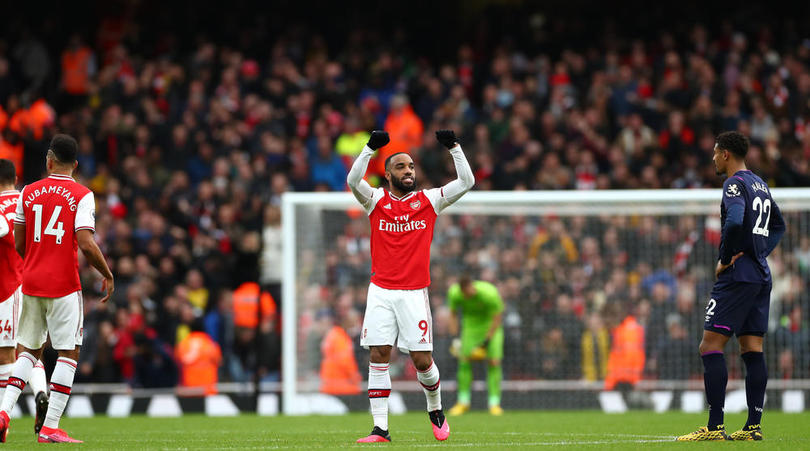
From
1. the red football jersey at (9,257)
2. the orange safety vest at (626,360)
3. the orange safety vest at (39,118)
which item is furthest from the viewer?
the orange safety vest at (39,118)

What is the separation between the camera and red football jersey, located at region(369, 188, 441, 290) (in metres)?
9.55

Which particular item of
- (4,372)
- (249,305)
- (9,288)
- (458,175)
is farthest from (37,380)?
(249,305)

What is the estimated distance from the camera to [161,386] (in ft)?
56.7

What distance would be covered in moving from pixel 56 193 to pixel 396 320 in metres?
2.77

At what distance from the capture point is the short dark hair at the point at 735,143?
30.7 feet

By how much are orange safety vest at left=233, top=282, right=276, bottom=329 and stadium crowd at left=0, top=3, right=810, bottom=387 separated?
0.04 metres

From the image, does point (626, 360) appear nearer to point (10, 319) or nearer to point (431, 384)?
point (431, 384)

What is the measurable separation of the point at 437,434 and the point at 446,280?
7536 millimetres

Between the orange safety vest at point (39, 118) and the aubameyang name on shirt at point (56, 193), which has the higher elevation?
the orange safety vest at point (39, 118)

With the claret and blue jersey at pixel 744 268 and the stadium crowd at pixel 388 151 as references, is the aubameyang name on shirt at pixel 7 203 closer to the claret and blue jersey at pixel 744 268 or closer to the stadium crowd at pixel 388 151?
the claret and blue jersey at pixel 744 268

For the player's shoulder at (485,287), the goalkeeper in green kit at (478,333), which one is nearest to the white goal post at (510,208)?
the goalkeeper in green kit at (478,333)

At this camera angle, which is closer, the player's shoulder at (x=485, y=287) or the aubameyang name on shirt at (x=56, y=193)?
the aubameyang name on shirt at (x=56, y=193)

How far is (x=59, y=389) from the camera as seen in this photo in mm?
9172

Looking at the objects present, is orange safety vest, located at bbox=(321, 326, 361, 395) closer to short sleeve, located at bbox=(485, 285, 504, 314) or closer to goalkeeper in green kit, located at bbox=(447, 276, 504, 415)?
goalkeeper in green kit, located at bbox=(447, 276, 504, 415)
